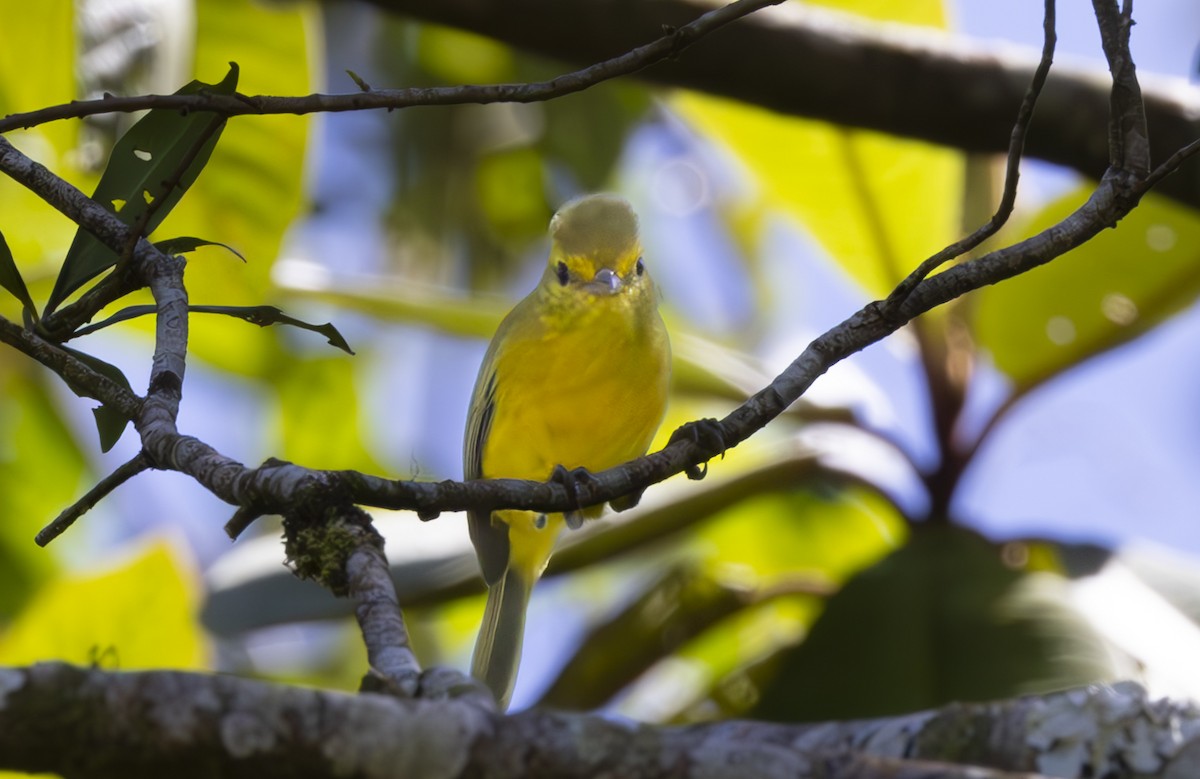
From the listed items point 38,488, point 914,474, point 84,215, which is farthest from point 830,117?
point 38,488

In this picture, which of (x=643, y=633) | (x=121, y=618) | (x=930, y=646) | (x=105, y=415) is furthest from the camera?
(x=643, y=633)

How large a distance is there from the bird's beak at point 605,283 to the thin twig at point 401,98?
3.22 feet

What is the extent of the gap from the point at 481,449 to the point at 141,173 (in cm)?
124

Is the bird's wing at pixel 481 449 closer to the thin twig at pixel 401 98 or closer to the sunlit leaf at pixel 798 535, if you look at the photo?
the thin twig at pixel 401 98

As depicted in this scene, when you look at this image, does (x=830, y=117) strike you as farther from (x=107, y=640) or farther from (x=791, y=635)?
(x=107, y=640)

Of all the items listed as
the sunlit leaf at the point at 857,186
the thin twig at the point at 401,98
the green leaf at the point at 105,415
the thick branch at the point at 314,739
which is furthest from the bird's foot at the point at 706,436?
the sunlit leaf at the point at 857,186

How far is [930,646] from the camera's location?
10.4 feet

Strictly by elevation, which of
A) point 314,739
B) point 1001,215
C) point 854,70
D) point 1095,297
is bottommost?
point 314,739

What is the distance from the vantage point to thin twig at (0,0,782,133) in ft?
4.90

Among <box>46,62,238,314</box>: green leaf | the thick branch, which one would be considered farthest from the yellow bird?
the thick branch

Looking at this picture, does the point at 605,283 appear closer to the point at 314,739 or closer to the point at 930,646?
the point at 930,646

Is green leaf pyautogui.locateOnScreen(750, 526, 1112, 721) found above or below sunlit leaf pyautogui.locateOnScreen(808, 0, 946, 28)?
below

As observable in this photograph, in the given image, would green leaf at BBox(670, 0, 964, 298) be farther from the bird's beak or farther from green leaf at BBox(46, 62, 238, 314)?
green leaf at BBox(46, 62, 238, 314)

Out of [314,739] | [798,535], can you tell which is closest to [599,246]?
[314,739]
